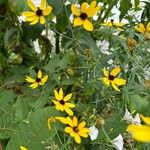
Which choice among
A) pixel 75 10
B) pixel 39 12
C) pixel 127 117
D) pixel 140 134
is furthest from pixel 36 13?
pixel 140 134

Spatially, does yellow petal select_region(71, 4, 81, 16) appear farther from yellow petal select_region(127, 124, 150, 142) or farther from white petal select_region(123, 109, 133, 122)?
yellow petal select_region(127, 124, 150, 142)

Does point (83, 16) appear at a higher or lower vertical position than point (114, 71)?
higher

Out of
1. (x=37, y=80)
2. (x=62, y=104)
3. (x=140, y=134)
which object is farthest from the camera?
(x=37, y=80)

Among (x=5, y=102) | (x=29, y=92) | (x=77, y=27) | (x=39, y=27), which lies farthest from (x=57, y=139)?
(x=39, y=27)

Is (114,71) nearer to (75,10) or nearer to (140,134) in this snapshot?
(75,10)

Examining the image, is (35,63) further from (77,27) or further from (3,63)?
(77,27)

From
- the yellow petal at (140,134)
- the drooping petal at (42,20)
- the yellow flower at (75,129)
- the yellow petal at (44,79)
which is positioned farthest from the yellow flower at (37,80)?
the yellow petal at (140,134)

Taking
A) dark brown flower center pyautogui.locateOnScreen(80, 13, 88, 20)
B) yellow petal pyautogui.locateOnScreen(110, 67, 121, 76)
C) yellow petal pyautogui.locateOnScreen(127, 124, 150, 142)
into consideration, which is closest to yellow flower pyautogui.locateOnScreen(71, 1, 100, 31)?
dark brown flower center pyautogui.locateOnScreen(80, 13, 88, 20)

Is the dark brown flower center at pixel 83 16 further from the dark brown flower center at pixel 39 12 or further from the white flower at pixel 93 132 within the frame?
the white flower at pixel 93 132
